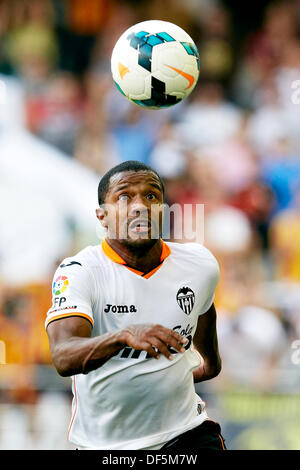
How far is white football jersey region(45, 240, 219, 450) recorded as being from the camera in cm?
440

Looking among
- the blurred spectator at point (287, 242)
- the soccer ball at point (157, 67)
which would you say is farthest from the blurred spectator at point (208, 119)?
the soccer ball at point (157, 67)

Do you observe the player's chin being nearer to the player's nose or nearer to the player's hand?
the player's nose

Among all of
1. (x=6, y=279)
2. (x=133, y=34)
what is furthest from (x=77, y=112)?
(x=133, y=34)

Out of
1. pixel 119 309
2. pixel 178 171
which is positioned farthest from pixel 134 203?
pixel 178 171

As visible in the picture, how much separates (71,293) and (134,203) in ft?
2.15

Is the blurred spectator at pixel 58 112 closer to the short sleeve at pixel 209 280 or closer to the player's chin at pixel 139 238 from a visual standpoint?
the short sleeve at pixel 209 280

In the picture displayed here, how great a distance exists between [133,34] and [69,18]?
21.0 feet

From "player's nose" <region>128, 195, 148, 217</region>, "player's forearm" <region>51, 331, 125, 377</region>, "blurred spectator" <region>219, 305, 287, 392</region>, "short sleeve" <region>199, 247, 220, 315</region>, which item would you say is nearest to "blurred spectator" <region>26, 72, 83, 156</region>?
"blurred spectator" <region>219, 305, 287, 392</region>

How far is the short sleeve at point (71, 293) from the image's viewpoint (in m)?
4.17

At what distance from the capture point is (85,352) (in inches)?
153
